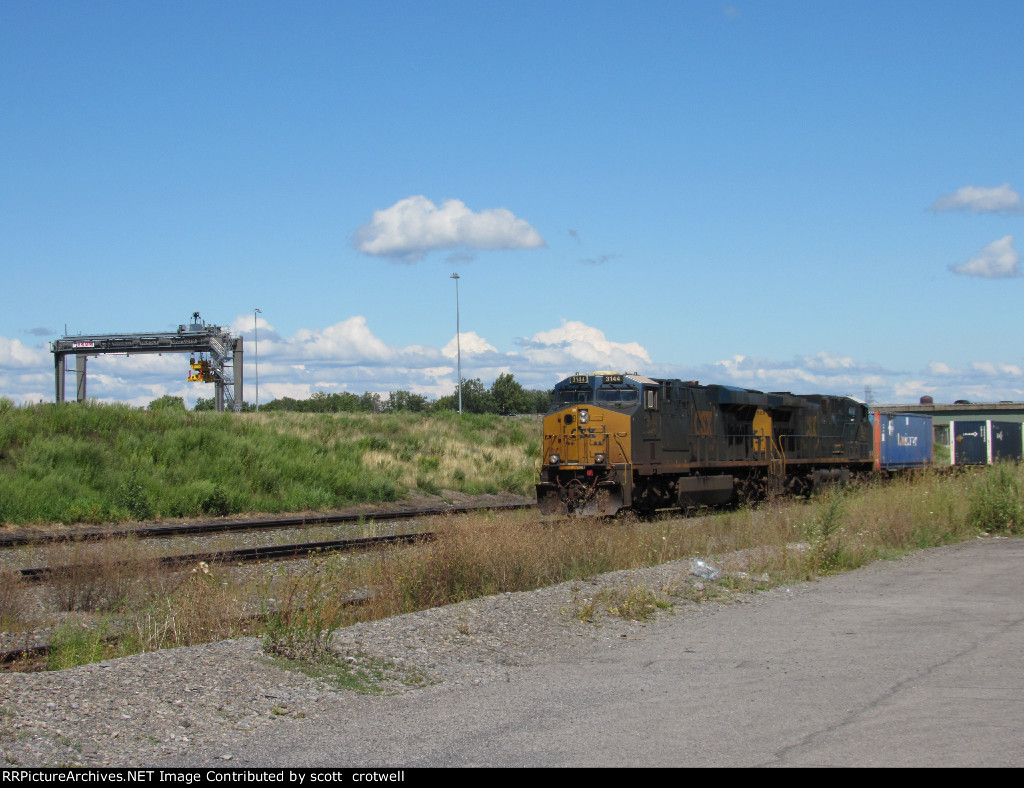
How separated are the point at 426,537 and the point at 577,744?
9.69 meters

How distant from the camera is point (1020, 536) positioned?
1672 centimetres

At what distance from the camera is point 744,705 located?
5867 mm

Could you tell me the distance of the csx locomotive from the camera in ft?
62.1

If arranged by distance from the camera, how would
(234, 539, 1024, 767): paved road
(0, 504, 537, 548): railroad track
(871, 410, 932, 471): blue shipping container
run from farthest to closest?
(871, 410, 932, 471): blue shipping container
(0, 504, 537, 548): railroad track
(234, 539, 1024, 767): paved road

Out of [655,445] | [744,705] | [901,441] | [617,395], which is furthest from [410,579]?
[901,441]

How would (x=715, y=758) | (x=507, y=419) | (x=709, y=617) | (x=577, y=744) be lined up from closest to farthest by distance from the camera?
1. (x=715, y=758)
2. (x=577, y=744)
3. (x=709, y=617)
4. (x=507, y=419)

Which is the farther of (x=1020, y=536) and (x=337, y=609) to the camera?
(x=1020, y=536)

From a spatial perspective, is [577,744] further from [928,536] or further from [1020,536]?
[1020,536]

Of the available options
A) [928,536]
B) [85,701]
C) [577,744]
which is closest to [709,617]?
[577,744]

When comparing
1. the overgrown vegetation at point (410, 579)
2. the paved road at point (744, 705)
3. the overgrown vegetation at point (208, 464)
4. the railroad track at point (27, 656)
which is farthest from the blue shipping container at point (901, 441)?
the railroad track at point (27, 656)

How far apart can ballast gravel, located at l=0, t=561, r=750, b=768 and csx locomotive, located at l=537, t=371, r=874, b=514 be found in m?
9.26

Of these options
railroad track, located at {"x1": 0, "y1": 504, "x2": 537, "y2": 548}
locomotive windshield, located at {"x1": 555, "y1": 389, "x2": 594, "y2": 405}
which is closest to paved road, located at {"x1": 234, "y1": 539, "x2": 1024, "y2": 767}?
railroad track, located at {"x1": 0, "y1": 504, "x2": 537, "y2": 548}

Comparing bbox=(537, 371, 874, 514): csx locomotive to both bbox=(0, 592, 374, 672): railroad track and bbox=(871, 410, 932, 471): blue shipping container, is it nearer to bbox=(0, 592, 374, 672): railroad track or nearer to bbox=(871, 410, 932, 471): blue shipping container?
bbox=(871, 410, 932, 471): blue shipping container

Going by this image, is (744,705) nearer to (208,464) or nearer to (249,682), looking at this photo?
(249,682)
